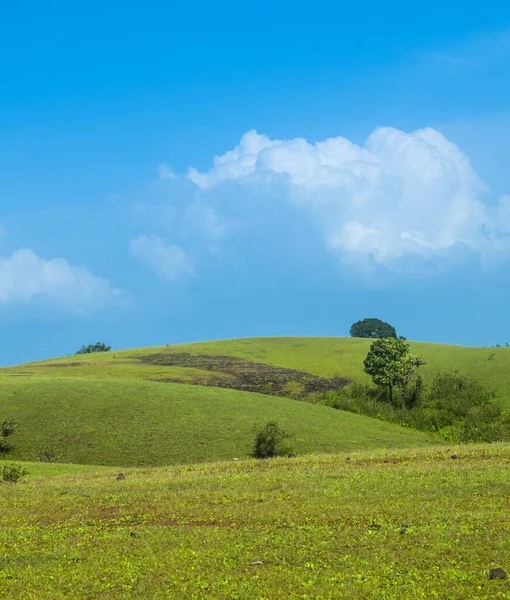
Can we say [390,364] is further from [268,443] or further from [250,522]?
[250,522]

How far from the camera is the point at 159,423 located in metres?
63.4

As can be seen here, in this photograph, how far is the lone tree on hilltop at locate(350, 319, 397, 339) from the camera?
18288cm

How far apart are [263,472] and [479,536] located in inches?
624

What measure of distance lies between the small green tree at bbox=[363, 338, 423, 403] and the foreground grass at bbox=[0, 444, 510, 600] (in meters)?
52.1

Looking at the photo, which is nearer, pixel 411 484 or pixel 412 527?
pixel 412 527

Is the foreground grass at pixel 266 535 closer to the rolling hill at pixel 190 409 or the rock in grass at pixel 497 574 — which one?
the rock in grass at pixel 497 574

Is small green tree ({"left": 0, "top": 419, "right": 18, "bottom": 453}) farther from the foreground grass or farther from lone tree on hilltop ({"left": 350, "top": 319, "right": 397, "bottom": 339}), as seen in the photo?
lone tree on hilltop ({"left": 350, "top": 319, "right": 397, "bottom": 339})

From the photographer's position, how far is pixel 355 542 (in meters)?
20.1

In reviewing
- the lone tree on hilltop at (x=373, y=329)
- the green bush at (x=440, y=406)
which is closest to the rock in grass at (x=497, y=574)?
the green bush at (x=440, y=406)

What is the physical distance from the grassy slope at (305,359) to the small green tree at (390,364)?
9792mm

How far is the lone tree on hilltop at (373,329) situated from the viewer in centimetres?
18288

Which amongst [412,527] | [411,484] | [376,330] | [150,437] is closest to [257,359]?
[150,437]

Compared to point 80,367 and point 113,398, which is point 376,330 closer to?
point 80,367

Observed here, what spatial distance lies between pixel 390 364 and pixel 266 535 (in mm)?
66210
